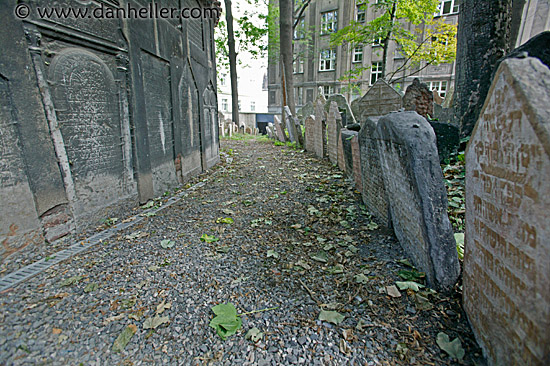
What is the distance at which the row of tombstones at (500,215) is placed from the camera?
1.13 metres

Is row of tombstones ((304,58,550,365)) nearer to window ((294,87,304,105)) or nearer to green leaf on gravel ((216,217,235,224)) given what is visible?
green leaf on gravel ((216,217,235,224))

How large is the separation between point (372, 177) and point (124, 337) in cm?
308

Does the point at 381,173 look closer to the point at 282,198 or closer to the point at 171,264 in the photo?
the point at 282,198

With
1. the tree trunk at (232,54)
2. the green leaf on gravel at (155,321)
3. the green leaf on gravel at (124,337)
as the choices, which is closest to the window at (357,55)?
the tree trunk at (232,54)

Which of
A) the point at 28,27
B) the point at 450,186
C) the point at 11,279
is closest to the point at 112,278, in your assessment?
the point at 11,279

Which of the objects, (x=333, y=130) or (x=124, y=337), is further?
(x=333, y=130)

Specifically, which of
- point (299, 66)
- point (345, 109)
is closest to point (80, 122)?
point (345, 109)

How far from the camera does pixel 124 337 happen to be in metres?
1.80

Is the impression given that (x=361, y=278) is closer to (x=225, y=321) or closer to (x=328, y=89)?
(x=225, y=321)

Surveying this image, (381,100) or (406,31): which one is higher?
(406,31)

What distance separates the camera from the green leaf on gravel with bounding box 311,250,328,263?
2.67 m

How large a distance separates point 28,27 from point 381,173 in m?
3.97

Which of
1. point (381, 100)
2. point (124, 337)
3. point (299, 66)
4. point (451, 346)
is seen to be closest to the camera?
point (451, 346)

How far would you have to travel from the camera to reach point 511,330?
129 centimetres
